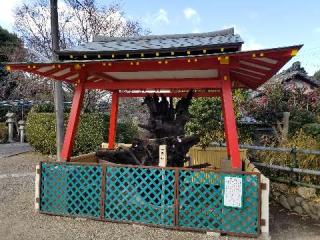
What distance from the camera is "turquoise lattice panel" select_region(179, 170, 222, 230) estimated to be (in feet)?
18.7

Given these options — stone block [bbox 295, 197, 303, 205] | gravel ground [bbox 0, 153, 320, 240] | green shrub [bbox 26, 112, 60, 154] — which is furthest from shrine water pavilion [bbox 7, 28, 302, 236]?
green shrub [bbox 26, 112, 60, 154]

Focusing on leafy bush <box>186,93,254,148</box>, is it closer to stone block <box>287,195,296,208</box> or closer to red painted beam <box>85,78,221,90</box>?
stone block <box>287,195,296,208</box>

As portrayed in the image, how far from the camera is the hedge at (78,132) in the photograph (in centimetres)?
1343

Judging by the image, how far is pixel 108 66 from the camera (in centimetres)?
638

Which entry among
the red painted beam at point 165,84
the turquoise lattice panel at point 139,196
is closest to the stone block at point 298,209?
the turquoise lattice panel at point 139,196

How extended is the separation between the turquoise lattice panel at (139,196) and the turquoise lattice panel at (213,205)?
0.25 metres

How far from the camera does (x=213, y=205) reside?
571cm

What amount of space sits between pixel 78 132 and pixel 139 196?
312 inches

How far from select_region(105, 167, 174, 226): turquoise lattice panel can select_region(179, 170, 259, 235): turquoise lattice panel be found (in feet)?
0.82

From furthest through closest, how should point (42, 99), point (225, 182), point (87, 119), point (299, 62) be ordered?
1. point (299, 62)
2. point (42, 99)
3. point (87, 119)
4. point (225, 182)

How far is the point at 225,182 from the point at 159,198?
1.22 m

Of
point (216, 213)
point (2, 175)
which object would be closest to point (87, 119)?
point (2, 175)

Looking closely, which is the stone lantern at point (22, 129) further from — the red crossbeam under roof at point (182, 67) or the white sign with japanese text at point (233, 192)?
the white sign with japanese text at point (233, 192)

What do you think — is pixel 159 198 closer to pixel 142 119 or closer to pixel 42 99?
pixel 42 99
